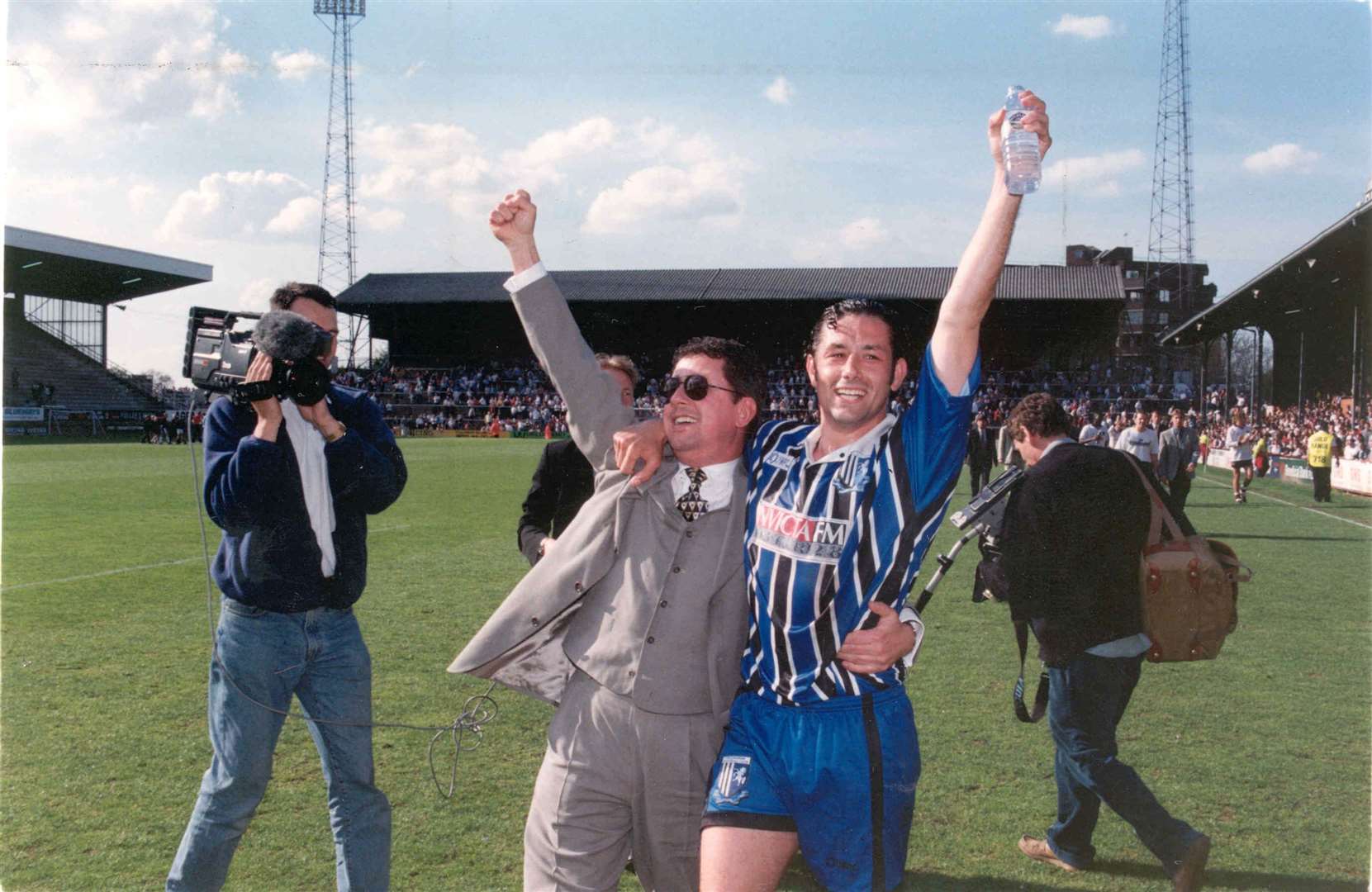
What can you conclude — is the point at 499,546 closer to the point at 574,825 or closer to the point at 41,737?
the point at 41,737

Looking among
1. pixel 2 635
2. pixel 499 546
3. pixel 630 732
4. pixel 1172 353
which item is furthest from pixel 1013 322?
pixel 630 732

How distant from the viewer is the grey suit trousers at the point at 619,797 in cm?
262

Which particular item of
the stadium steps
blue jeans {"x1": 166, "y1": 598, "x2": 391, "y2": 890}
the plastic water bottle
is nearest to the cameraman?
blue jeans {"x1": 166, "y1": 598, "x2": 391, "y2": 890}

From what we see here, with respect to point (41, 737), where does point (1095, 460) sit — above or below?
above

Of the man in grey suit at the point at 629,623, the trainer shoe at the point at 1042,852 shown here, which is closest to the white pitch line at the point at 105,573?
the man in grey suit at the point at 629,623

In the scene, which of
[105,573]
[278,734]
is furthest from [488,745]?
[105,573]

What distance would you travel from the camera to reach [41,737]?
559 cm

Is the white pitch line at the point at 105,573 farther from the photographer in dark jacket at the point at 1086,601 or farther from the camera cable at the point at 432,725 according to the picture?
the photographer in dark jacket at the point at 1086,601

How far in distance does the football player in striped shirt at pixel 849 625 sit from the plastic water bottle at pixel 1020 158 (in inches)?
1.4

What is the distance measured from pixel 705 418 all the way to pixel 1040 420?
2481 mm

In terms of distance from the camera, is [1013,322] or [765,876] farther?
[1013,322]

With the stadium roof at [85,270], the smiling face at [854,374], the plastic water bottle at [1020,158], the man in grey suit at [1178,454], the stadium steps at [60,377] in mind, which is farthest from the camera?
the stadium steps at [60,377]

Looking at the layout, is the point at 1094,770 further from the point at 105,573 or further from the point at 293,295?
the point at 105,573

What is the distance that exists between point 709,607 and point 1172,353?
63.3 meters
